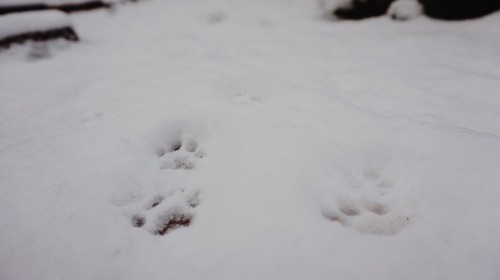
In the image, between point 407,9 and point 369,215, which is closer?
point 369,215

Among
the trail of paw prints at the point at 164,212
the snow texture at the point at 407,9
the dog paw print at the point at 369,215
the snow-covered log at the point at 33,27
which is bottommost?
the trail of paw prints at the point at 164,212

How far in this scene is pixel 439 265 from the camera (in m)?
1.32

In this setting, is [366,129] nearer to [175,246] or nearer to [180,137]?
[180,137]

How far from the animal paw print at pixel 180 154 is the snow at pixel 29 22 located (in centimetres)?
241

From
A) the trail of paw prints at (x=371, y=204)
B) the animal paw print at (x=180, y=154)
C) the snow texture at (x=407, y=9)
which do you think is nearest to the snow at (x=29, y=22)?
the animal paw print at (x=180, y=154)

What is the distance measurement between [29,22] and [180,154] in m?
2.59

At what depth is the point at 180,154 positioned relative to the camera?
194 centimetres

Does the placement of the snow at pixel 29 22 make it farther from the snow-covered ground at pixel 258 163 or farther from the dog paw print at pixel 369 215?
the dog paw print at pixel 369 215

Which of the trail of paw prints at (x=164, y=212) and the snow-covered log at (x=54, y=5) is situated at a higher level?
the snow-covered log at (x=54, y=5)

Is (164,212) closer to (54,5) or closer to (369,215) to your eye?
(369,215)

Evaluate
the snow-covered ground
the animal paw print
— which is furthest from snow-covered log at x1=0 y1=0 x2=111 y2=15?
the animal paw print

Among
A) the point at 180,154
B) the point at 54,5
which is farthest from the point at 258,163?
the point at 54,5

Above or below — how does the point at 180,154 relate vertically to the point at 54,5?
below

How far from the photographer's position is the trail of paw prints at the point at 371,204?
1.51 m
